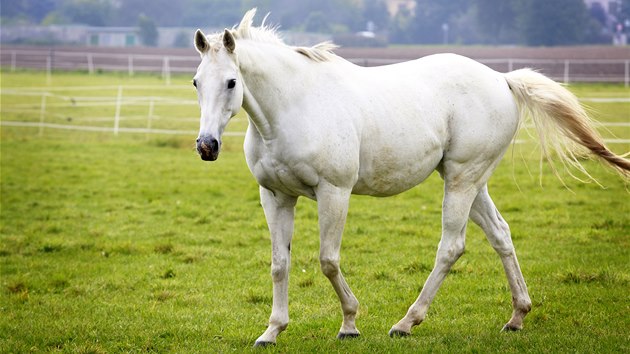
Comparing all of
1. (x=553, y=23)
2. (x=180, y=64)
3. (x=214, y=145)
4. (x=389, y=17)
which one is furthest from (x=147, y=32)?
→ (x=214, y=145)

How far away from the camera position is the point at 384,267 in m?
8.05

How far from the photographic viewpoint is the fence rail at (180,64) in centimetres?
3762

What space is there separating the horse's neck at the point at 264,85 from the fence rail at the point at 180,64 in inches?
1165

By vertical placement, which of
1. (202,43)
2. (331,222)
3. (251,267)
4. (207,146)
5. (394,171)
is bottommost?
(251,267)

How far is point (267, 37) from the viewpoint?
5.29m

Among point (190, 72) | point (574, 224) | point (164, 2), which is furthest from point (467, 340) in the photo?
point (164, 2)

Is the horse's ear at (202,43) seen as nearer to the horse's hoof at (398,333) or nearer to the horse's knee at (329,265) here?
the horse's knee at (329,265)

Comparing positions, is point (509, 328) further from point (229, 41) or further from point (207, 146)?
point (229, 41)

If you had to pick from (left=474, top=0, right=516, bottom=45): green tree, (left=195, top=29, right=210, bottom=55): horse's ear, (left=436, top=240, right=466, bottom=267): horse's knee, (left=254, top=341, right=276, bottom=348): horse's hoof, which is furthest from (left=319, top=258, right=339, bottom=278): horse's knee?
(left=474, top=0, right=516, bottom=45): green tree

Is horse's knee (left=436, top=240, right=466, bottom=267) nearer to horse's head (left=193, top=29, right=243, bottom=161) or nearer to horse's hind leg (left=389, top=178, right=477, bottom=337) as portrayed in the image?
horse's hind leg (left=389, top=178, right=477, bottom=337)

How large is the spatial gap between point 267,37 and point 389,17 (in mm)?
98783

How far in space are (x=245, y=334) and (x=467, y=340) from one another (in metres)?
1.55

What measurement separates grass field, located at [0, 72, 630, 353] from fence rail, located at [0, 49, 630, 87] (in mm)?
22702

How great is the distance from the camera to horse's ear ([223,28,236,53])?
464 centimetres
